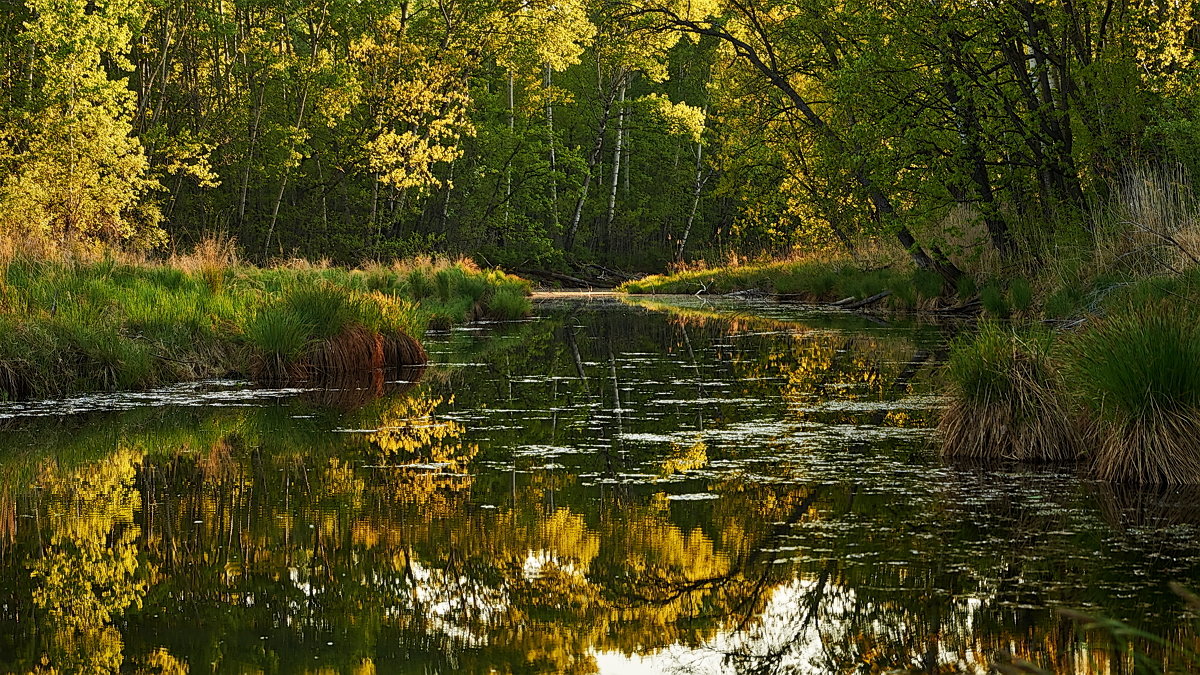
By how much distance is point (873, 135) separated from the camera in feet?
54.4

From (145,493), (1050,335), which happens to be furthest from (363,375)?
(1050,335)

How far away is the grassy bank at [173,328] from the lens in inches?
420

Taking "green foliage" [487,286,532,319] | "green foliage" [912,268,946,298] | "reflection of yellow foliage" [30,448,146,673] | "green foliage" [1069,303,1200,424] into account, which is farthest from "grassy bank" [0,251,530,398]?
"green foliage" [912,268,946,298]

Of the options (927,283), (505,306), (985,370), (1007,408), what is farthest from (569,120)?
(1007,408)

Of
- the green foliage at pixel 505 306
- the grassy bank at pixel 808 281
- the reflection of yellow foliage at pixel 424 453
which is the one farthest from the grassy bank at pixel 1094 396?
the green foliage at pixel 505 306

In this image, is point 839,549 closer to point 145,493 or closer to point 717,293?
point 145,493

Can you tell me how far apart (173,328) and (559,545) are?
26.8 ft

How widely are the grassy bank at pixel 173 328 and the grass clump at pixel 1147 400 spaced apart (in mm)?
7955

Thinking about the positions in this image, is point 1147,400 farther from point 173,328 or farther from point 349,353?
point 173,328

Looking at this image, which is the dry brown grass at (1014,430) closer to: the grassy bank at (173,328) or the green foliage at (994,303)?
the grassy bank at (173,328)

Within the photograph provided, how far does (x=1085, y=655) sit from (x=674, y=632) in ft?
4.23

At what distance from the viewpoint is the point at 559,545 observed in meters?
5.29

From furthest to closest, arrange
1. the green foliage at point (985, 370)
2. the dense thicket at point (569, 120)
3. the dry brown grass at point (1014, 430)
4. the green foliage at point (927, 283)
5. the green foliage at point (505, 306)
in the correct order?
the green foliage at point (505, 306)
the green foliage at point (927, 283)
the dense thicket at point (569, 120)
the green foliage at point (985, 370)
the dry brown grass at point (1014, 430)

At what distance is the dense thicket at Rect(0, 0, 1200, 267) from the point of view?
15.7m
